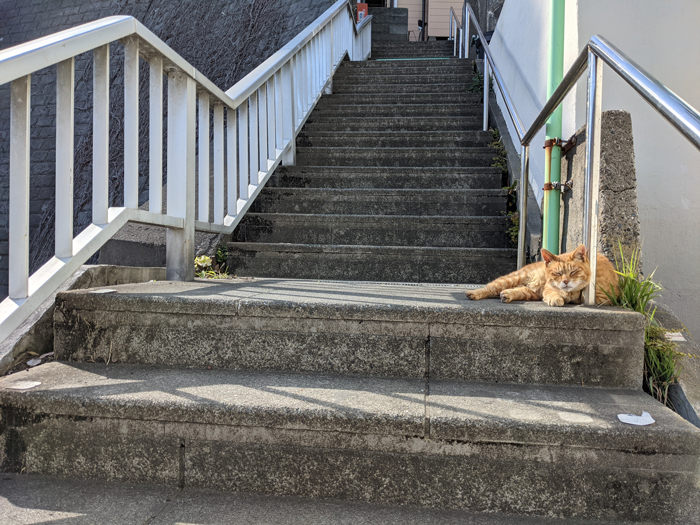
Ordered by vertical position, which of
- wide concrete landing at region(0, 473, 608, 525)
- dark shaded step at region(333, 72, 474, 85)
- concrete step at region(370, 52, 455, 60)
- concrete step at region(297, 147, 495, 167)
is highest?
concrete step at region(370, 52, 455, 60)

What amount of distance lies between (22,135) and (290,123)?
2.84m

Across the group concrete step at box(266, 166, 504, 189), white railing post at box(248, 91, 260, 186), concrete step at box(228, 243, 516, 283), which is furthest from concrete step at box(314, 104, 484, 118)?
concrete step at box(228, 243, 516, 283)

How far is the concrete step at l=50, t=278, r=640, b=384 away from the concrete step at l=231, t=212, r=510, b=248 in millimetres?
1562

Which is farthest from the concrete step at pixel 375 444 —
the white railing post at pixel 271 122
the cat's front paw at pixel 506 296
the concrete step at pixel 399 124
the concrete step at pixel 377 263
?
the concrete step at pixel 399 124

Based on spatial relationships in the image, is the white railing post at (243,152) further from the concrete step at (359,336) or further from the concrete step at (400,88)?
the concrete step at (400,88)

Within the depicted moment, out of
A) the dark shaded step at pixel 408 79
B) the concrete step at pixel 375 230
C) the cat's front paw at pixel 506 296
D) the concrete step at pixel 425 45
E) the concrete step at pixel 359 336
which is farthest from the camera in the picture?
the concrete step at pixel 425 45

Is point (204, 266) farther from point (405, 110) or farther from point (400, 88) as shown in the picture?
point (400, 88)

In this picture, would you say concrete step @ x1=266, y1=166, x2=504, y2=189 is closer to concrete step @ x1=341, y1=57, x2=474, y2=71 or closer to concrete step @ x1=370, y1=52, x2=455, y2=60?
concrete step @ x1=341, y1=57, x2=474, y2=71

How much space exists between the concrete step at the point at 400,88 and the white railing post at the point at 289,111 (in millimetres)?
1915

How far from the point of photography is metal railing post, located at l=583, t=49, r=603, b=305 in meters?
1.71

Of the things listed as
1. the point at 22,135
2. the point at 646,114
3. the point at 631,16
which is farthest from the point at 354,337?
the point at 631,16

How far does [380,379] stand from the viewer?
1592 mm

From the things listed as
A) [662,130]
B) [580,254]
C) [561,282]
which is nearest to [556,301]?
[561,282]

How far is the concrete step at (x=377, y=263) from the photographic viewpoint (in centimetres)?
295
